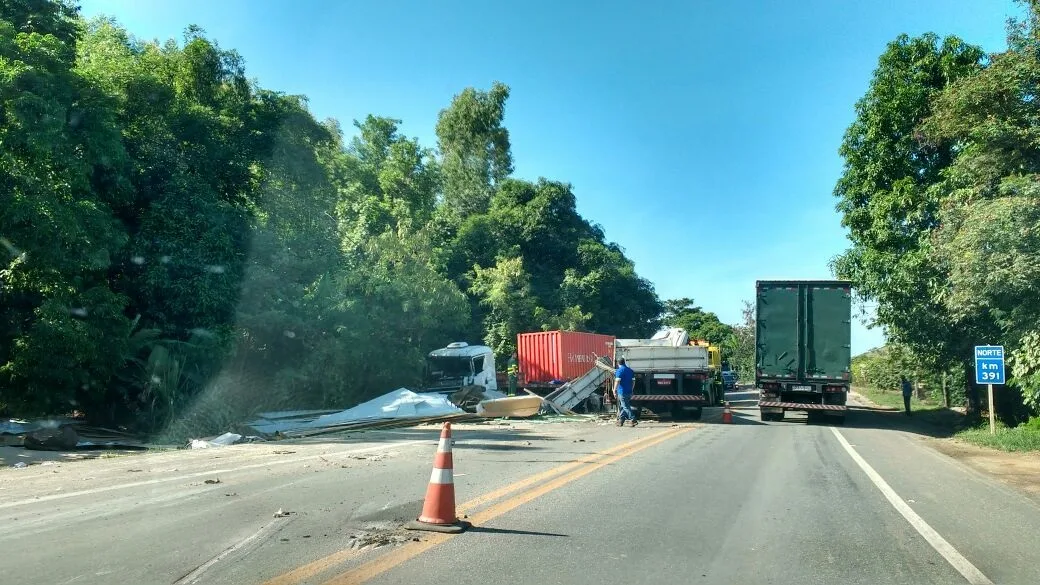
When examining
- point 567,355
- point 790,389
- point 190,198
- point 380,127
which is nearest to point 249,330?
point 190,198

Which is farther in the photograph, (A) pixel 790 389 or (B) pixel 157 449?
(A) pixel 790 389

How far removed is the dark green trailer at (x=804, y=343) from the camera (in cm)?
2133

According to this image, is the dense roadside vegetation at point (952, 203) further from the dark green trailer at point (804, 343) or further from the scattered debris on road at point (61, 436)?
the scattered debris on road at point (61, 436)

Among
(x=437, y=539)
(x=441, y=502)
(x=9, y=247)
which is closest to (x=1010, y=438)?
(x=441, y=502)

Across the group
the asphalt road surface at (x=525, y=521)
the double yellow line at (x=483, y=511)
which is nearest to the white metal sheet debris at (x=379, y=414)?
the asphalt road surface at (x=525, y=521)

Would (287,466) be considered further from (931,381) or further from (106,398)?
(931,381)

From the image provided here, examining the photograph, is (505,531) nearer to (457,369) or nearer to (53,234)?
(53,234)

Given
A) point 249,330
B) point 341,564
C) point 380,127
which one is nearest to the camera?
point 341,564

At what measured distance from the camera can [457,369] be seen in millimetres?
29438

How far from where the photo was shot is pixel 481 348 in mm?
30078

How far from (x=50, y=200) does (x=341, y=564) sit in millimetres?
13084

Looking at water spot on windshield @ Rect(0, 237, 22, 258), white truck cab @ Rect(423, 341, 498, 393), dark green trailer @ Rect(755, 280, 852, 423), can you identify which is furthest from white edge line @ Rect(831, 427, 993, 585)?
white truck cab @ Rect(423, 341, 498, 393)

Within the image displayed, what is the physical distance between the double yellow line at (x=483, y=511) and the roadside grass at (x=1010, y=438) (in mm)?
8046

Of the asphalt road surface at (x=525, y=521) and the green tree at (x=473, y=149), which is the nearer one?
the asphalt road surface at (x=525, y=521)
